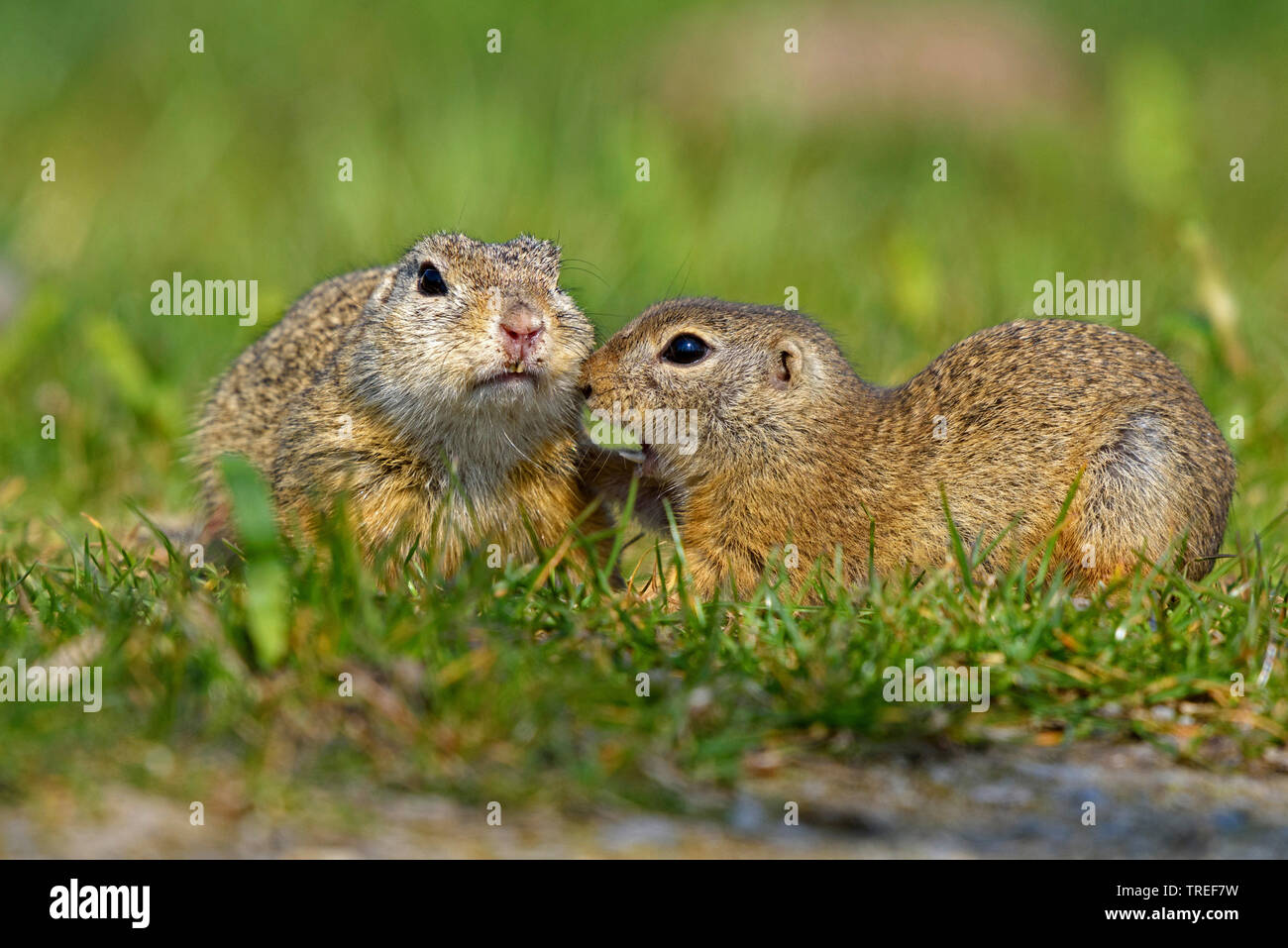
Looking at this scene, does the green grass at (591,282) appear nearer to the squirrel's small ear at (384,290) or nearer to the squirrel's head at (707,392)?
the squirrel's head at (707,392)

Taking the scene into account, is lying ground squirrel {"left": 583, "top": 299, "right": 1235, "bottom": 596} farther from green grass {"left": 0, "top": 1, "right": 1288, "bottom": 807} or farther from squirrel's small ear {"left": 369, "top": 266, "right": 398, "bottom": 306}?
squirrel's small ear {"left": 369, "top": 266, "right": 398, "bottom": 306}

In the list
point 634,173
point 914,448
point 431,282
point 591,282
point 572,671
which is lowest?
point 572,671

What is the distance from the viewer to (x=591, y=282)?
878cm

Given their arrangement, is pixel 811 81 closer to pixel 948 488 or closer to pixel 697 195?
pixel 697 195

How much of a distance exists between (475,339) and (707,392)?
921 millimetres

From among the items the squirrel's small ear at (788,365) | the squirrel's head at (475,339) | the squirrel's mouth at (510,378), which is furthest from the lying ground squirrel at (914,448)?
the squirrel's mouth at (510,378)

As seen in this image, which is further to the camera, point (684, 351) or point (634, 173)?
point (634, 173)

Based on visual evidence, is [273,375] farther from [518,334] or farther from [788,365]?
[788,365]

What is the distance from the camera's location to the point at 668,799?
332cm

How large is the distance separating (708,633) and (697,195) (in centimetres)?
749

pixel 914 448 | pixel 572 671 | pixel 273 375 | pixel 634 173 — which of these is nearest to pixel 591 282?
pixel 634 173

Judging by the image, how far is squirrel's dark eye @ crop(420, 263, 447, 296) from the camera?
499cm

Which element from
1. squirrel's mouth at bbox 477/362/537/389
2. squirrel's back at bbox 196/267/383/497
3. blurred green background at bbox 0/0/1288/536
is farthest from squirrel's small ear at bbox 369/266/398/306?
blurred green background at bbox 0/0/1288/536
